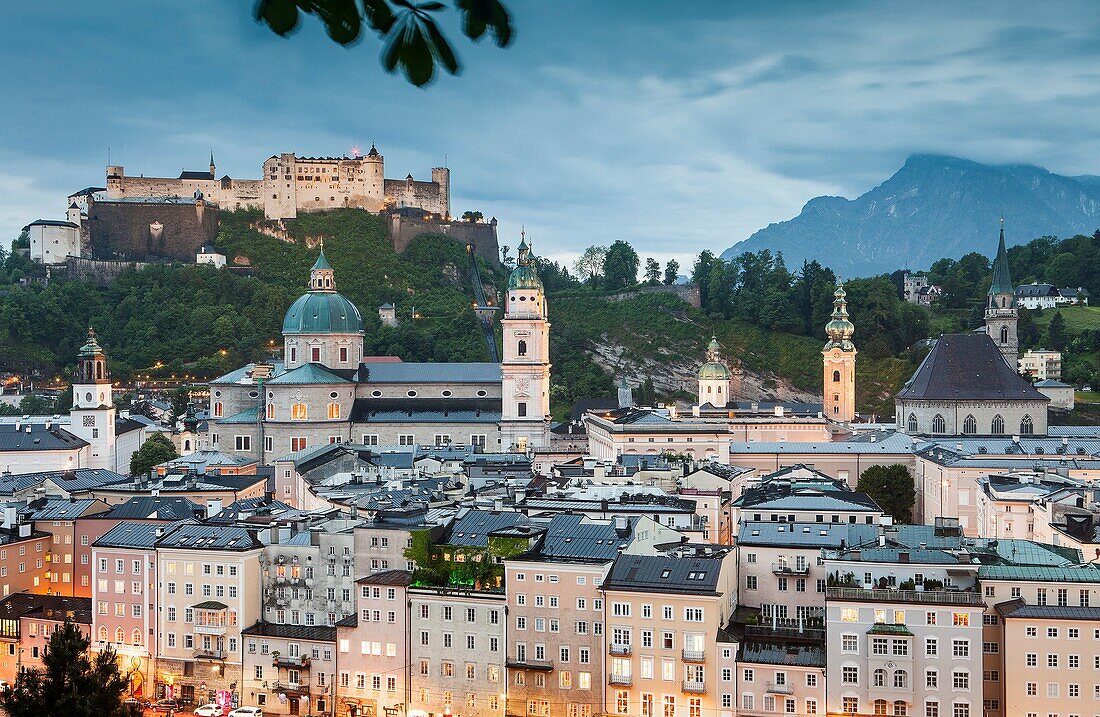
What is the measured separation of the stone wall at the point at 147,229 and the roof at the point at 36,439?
50147mm

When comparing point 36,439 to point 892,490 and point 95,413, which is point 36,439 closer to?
point 95,413

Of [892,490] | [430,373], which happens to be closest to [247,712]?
[892,490]

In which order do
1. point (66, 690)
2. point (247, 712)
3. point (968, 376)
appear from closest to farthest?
1. point (66, 690)
2. point (247, 712)
3. point (968, 376)

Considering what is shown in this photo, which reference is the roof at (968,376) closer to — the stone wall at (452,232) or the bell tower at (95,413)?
the bell tower at (95,413)

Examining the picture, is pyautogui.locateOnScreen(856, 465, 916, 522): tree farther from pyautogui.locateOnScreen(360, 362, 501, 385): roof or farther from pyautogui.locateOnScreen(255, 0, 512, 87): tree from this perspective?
pyautogui.locateOnScreen(255, 0, 512, 87): tree

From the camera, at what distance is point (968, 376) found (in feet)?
261

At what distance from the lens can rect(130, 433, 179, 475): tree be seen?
247ft

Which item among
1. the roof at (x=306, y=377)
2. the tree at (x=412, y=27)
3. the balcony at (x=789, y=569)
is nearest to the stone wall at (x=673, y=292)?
the roof at (x=306, y=377)

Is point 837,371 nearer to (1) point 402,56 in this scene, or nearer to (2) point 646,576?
(2) point 646,576

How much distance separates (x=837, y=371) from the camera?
90.8 m

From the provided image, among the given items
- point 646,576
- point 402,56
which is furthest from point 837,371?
point 402,56

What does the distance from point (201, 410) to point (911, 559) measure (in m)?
71.7

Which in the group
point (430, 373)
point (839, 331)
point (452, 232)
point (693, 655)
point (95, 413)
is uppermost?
point (452, 232)

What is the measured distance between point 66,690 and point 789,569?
78.5ft
